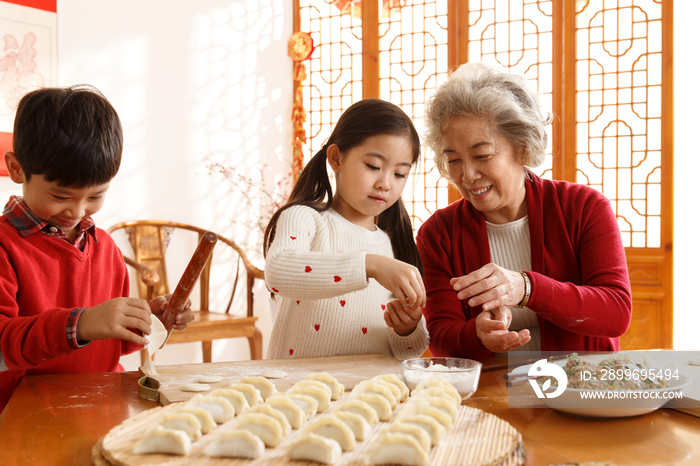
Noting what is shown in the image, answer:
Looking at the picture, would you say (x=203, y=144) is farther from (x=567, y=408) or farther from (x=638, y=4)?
(x=567, y=408)

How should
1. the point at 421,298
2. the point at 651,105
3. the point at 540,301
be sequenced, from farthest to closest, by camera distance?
the point at 651,105 < the point at 540,301 < the point at 421,298

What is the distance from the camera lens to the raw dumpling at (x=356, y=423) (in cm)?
77

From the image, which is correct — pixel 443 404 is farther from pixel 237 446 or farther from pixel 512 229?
pixel 512 229

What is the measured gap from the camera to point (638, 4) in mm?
3650

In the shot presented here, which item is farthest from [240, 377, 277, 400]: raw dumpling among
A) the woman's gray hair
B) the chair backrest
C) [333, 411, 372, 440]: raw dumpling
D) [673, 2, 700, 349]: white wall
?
[673, 2, 700, 349]: white wall

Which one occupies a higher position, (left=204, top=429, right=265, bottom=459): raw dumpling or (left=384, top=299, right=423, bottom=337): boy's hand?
(left=384, top=299, right=423, bottom=337): boy's hand

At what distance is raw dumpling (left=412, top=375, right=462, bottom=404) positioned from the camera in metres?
0.89

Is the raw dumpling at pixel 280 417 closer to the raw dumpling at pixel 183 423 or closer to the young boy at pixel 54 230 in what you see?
the raw dumpling at pixel 183 423

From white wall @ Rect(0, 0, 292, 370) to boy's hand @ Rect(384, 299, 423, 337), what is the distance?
2.45 meters

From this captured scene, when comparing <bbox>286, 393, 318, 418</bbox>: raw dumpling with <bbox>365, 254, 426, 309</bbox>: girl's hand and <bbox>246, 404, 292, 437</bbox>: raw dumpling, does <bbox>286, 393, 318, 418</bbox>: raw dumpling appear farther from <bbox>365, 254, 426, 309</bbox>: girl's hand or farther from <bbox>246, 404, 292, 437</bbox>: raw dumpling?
<bbox>365, 254, 426, 309</bbox>: girl's hand

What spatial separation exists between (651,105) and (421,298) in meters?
3.17

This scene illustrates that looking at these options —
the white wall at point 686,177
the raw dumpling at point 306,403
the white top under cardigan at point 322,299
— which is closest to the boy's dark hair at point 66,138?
the white top under cardigan at point 322,299

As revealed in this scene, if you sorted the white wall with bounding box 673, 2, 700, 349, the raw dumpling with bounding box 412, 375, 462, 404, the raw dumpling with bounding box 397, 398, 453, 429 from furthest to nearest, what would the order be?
the white wall with bounding box 673, 2, 700, 349 → the raw dumpling with bounding box 412, 375, 462, 404 → the raw dumpling with bounding box 397, 398, 453, 429

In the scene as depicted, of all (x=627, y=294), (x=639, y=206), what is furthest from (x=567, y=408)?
(x=639, y=206)
